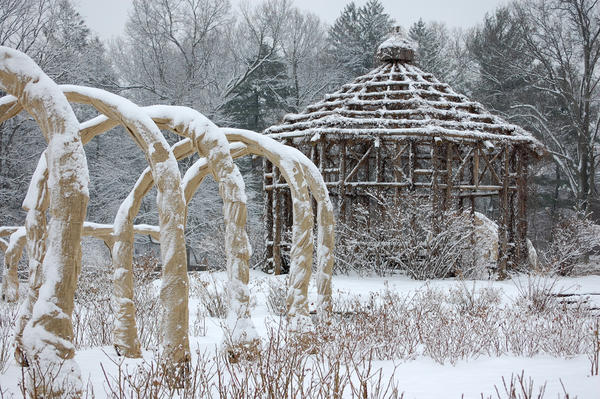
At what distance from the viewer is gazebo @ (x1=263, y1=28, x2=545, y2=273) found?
47.6ft

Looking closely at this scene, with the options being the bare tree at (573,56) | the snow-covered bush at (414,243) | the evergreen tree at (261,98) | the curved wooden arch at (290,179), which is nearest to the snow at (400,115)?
the snow-covered bush at (414,243)

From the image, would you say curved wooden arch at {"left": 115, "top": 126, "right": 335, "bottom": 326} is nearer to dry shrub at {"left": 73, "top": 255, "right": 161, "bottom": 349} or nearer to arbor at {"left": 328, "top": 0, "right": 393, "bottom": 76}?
dry shrub at {"left": 73, "top": 255, "right": 161, "bottom": 349}

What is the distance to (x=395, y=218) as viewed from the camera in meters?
13.7

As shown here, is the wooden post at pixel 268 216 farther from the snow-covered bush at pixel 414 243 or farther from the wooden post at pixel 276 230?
the snow-covered bush at pixel 414 243

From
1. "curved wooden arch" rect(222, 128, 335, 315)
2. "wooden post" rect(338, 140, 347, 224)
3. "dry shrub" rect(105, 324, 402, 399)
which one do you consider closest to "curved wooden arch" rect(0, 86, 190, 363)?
"dry shrub" rect(105, 324, 402, 399)

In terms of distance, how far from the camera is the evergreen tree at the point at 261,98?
28.7 metres

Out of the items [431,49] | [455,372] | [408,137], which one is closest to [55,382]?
[455,372]

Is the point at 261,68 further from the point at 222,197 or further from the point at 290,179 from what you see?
the point at 222,197

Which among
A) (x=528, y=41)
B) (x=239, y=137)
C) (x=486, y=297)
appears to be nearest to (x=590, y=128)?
(x=528, y=41)

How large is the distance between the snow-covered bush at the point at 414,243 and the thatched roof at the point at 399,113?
1.96 meters

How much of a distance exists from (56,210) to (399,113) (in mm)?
12656

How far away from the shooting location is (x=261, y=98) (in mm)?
30281

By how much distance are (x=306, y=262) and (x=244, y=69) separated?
22.9 m

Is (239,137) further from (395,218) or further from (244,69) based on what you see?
(244,69)
